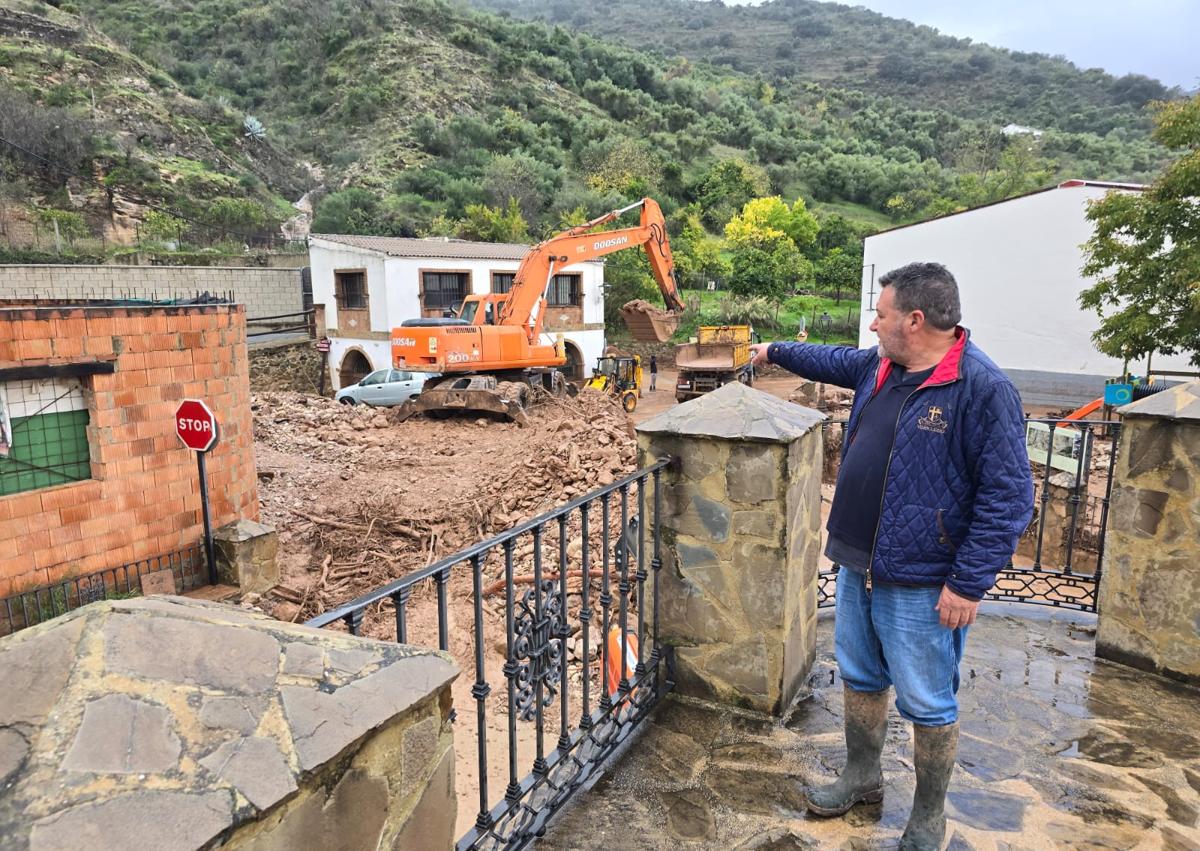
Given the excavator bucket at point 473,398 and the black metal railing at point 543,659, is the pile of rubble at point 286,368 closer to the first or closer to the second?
the excavator bucket at point 473,398

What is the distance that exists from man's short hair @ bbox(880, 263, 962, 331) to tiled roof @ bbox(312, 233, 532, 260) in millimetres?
21050

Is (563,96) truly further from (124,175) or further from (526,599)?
(526,599)

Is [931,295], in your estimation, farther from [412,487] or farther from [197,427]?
[412,487]

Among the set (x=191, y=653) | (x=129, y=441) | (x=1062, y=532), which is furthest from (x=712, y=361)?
(x=191, y=653)

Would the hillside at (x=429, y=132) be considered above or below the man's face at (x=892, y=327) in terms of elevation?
above

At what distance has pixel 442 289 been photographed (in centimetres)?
2322

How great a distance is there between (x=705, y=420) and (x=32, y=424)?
271 inches

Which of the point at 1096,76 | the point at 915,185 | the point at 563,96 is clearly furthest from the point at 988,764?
the point at 1096,76

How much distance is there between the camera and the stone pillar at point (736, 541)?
9.51 ft

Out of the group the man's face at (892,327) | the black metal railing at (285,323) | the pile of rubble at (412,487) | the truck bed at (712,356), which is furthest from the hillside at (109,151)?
the man's face at (892,327)

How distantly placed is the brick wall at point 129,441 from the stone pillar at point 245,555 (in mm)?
289

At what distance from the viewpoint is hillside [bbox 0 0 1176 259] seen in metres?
34.0

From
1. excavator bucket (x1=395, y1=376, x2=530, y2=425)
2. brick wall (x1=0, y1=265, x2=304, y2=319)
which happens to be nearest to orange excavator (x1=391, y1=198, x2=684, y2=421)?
excavator bucket (x1=395, y1=376, x2=530, y2=425)

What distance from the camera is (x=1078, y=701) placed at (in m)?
3.34
